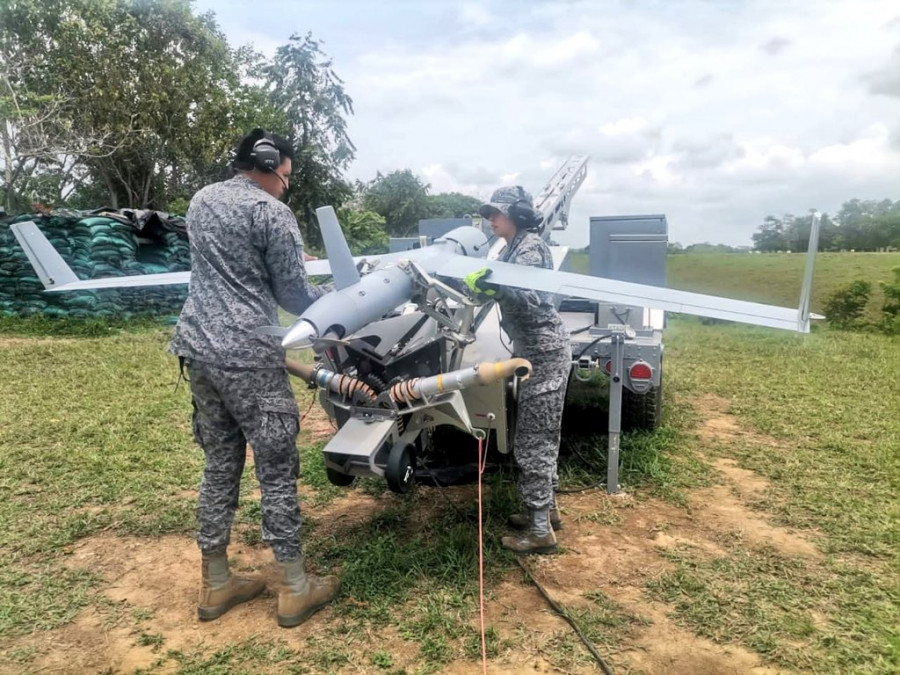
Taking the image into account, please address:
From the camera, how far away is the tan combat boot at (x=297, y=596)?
2877 millimetres

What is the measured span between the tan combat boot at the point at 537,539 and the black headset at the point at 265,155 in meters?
2.23

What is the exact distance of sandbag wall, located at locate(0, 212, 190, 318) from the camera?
10805 mm

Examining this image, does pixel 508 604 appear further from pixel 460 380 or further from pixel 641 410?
pixel 641 410

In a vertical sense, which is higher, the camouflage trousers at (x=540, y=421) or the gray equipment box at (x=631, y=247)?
the gray equipment box at (x=631, y=247)

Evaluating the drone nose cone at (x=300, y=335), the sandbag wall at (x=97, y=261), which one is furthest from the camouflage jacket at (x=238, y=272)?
the sandbag wall at (x=97, y=261)

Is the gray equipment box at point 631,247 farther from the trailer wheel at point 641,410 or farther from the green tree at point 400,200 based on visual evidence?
the green tree at point 400,200

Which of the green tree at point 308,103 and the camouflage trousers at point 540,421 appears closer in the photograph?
the green tree at point 308,103

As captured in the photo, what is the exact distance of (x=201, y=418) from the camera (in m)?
2.96

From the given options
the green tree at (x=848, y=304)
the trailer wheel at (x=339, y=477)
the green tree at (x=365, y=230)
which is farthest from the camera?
the green tree at (x=365, y=230)

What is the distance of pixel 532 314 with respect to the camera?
3.36 m

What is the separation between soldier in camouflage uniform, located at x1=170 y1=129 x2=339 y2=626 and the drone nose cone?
1.39 ft

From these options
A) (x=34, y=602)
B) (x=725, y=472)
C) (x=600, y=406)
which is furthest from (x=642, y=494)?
(x=34, y=602)

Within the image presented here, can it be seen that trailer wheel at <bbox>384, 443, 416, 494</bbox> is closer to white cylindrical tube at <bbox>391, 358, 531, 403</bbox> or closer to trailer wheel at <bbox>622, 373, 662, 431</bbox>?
white cylindrical tube at <bbox>391, 358, 531, 403</bbox>

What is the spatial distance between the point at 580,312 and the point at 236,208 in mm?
3945
